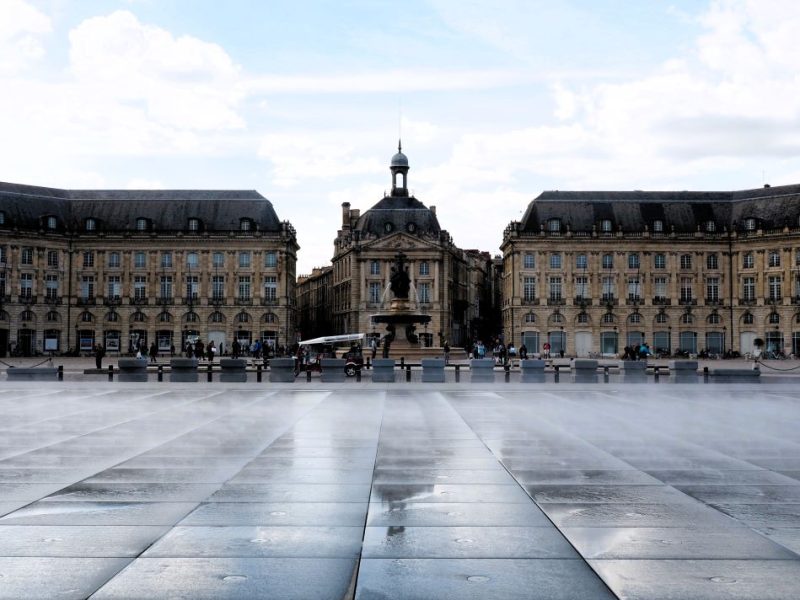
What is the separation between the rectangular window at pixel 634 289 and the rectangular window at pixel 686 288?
15.5 ft

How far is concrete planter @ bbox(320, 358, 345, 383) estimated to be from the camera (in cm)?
3647

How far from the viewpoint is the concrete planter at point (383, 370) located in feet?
118

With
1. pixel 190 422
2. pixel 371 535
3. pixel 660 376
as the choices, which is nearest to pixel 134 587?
pixel 371 535

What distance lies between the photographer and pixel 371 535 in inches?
329

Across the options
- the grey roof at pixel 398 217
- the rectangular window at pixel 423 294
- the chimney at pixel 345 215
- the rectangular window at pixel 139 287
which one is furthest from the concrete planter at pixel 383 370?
the chimney at pixel 345 215

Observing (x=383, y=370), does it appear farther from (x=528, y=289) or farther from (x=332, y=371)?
(x=528, y=289)

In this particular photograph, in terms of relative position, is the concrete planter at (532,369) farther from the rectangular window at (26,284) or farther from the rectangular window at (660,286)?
the rectangular window at (26,284)

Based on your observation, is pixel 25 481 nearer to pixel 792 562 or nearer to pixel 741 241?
pixel 792 562

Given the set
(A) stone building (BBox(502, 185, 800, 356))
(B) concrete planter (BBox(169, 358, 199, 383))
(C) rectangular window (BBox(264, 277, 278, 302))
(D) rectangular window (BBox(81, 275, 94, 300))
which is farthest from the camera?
(C) rectangular window (BBox(264, 277, 278, 302))

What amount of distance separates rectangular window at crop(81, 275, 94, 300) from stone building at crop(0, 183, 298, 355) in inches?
4.2

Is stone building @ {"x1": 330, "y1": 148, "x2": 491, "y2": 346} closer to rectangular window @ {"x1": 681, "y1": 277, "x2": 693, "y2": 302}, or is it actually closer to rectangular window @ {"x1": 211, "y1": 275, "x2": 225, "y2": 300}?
rectangular window @ {"x1": 211, "y1": 275, "x2": 225, "y2": 300}

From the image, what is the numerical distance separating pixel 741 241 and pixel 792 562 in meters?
97.2

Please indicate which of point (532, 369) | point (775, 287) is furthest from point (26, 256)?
point (775, 287)

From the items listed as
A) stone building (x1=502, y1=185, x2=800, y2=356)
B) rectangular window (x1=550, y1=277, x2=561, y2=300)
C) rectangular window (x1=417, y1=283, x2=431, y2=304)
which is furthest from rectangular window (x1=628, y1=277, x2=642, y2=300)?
rectangular window (x1=417, y1=283, x2=431, y2=304)
